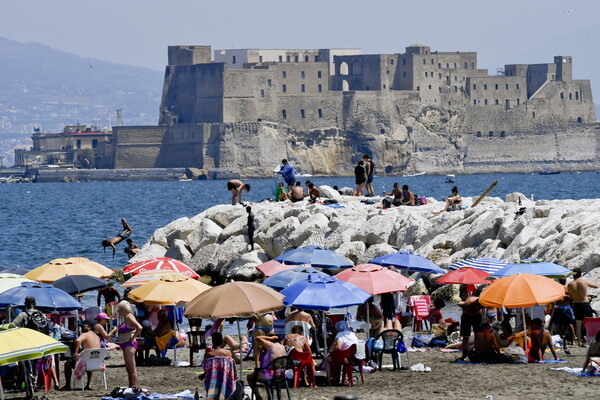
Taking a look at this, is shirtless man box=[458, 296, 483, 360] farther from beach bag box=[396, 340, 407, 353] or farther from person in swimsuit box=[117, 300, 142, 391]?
person in swimsuit box=[117, 300, 142, 391]

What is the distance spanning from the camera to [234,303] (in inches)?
505

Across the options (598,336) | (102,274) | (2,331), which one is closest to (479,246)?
(102,274)

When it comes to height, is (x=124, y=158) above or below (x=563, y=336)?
above

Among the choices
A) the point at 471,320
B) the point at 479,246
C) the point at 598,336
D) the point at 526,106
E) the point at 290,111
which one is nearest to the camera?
the point at 598,336

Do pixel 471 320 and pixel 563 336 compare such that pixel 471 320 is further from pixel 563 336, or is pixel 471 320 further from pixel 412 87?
pixel 412 87

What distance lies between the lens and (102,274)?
18.6m

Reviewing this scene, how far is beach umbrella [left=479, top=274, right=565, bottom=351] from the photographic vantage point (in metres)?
14.0

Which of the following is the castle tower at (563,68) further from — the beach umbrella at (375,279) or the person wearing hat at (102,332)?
the person wearing hat at (102,332)

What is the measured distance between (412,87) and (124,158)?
2615 centimetres

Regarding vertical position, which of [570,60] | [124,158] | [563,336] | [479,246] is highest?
[570,60]


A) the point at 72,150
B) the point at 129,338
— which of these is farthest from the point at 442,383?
the point at 72,150

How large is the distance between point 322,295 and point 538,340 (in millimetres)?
2413

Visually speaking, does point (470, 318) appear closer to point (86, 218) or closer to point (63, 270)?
point (63, 270)

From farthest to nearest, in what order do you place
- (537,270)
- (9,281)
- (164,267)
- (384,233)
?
→ (384,233)
(164,267)
(9,281)
(537,270)
